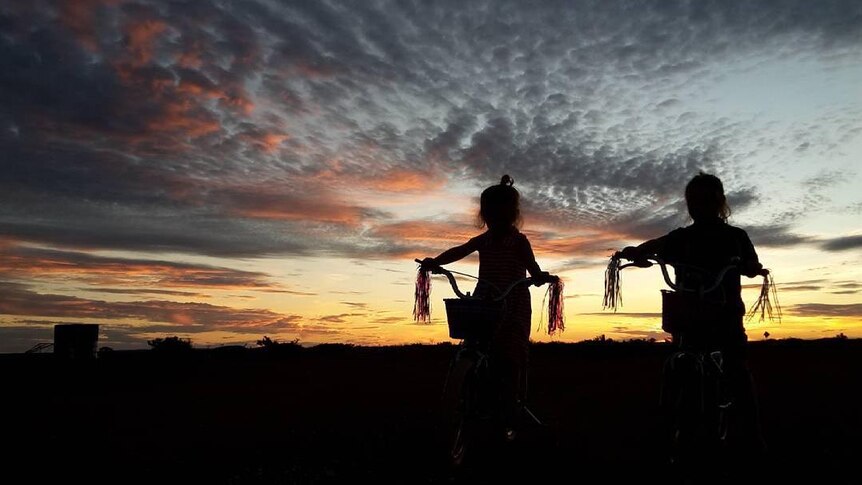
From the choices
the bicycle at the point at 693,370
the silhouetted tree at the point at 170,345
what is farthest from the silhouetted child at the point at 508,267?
the silhouetted tree at the point at 170,345

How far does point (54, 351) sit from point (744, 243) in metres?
18.5

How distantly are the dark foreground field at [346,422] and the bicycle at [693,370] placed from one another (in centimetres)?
52

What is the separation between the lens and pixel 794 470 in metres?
6.83

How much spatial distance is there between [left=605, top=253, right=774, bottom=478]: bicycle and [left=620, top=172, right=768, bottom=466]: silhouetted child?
52 mm

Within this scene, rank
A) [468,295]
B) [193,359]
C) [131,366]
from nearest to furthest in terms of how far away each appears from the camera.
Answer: [468,295], [131,366], [193,359]

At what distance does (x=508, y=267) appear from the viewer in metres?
7.62

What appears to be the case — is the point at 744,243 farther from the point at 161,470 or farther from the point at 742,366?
the point at 161,470

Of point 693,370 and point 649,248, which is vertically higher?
point 649,248

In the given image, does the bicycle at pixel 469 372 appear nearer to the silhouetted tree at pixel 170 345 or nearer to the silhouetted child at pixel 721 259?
the silhouetted child at pixel 721 259

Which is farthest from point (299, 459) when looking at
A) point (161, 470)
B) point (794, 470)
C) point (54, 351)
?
point (54, 351)

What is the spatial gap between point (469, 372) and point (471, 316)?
0.63m

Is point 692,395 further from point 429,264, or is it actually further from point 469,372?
point 429,264

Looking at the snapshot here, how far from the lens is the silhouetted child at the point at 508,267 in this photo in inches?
294

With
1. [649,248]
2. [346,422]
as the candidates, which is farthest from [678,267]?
[346,422]
